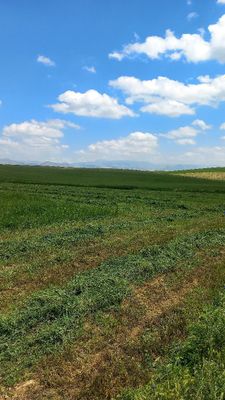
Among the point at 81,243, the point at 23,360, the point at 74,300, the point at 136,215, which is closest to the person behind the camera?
the point at 23,360

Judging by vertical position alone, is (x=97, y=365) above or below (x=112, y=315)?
below

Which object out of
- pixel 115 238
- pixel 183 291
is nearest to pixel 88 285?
pixel 183 291

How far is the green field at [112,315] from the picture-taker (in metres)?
7.45

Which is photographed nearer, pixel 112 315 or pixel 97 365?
pixel 97 365

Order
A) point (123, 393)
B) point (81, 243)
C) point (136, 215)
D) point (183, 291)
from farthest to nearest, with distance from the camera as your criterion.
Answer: point (136, 215) → point (81, 243) → point (183, 291) → point (123, 393)

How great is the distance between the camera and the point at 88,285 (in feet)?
41.8

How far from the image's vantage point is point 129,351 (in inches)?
341

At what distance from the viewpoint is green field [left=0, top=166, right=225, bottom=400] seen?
293 inches

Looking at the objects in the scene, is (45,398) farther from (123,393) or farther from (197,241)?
(197,241)

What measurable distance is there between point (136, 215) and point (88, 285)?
646 inches

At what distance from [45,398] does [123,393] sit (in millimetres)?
1360

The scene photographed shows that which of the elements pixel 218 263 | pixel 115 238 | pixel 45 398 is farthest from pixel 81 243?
pixel 45 398

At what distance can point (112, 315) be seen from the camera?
1049cm

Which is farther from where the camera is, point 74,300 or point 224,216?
point 224,216
